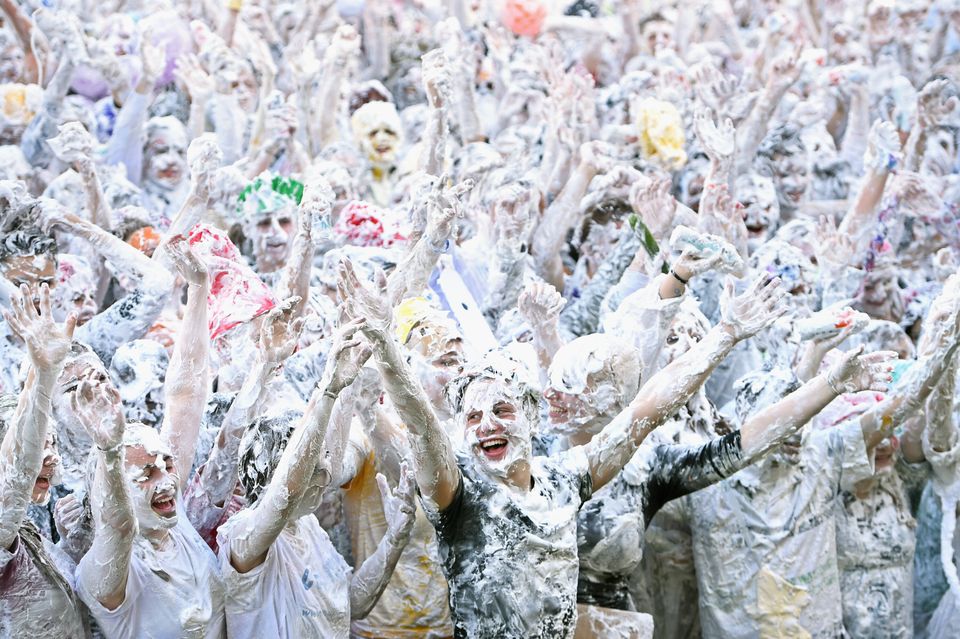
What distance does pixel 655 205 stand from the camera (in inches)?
263

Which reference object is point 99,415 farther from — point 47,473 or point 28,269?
point 28,269

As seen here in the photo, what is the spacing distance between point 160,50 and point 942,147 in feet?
14.9

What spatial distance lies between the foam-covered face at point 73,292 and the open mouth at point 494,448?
7.23 ft

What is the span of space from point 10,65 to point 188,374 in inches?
179

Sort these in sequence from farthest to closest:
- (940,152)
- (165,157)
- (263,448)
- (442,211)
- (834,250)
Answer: (940,152), (165,157), (834,250), (442,211), (263,448)

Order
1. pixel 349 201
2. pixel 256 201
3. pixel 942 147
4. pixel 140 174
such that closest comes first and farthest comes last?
1. pixel 256 201
2. pixel 349 201
3. pixel 140 174
4. pixel 942 147

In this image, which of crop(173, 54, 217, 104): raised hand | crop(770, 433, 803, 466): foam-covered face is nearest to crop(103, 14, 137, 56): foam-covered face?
crop(173, 54, 217, 104): raised hand

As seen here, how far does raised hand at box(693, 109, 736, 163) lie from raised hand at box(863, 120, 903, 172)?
80 cm

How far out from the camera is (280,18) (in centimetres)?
1085

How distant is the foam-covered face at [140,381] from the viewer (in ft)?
17.8

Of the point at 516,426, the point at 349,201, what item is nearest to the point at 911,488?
the point at 516,426

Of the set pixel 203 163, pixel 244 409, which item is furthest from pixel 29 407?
pixel 203 163

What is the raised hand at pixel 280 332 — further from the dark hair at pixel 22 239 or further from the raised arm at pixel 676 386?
the dark hair at pixel 22 239

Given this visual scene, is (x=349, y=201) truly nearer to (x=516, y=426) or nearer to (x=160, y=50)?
(x=160, y=50)
